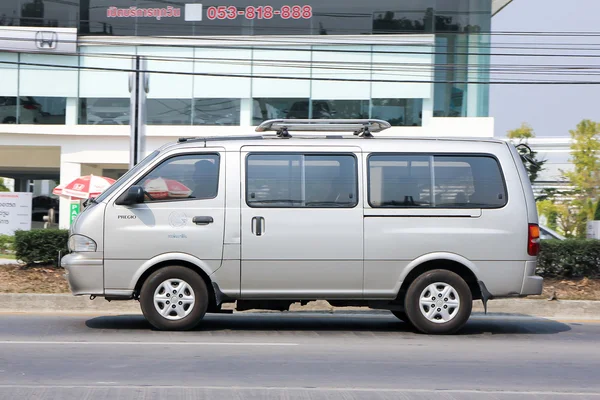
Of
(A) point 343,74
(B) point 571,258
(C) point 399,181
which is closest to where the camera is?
(C) point 399,181

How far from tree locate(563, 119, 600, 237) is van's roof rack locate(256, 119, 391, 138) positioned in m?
21.8

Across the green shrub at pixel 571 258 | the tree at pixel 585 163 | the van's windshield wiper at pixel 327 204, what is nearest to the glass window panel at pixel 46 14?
the tree at pixel 585 163

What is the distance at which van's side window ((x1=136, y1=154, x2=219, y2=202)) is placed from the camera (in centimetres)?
950

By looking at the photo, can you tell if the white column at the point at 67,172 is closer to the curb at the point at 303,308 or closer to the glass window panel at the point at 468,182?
the curb at the point at 303,308

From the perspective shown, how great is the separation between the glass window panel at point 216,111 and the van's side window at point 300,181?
19.4 metres

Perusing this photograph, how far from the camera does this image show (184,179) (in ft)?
31.3

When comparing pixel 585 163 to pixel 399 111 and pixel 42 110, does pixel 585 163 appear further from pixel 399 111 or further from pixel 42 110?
pixel 42 110

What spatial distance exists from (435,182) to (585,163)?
84.0 feet

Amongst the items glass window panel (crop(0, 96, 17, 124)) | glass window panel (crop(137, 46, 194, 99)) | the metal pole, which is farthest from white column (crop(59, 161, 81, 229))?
the metal pole

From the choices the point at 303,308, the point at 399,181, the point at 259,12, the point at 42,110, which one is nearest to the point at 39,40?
the point at 42,110

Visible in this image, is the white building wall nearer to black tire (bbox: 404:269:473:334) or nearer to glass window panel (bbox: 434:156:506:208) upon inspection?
glass window panel (bbox: 434:156:506:208)

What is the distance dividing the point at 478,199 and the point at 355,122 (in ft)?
5.57

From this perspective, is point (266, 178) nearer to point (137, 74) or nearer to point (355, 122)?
point (355, 122)

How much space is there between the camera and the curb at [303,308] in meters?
11.8
